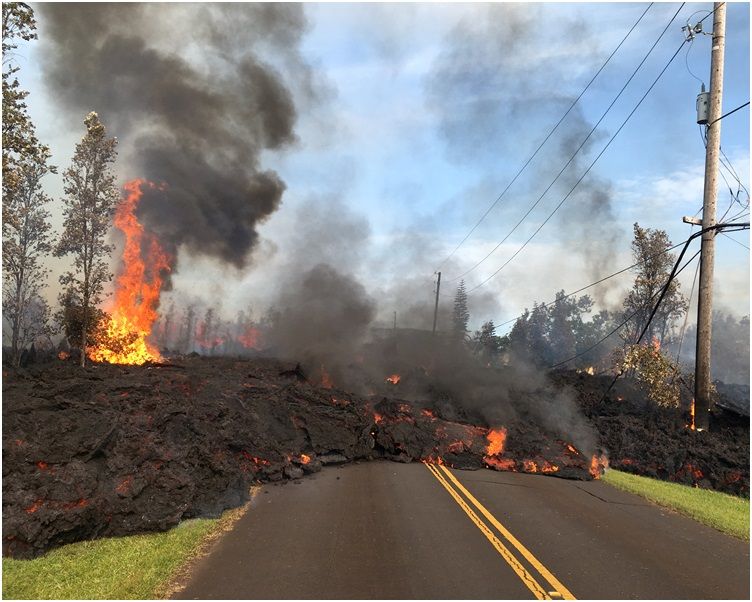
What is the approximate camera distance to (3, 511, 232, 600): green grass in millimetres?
5328

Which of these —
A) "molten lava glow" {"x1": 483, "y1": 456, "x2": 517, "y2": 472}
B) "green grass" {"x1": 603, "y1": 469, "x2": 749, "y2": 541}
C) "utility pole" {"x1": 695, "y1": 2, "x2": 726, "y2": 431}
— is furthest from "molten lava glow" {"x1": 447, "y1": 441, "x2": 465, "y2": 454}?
"utility pole" {"x1": 695, "y1": 2, "x2": 726, "y2": 431}

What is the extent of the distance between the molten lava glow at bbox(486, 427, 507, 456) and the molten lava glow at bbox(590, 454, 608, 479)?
8.78 feet

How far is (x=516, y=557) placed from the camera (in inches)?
260

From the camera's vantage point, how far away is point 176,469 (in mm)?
9008

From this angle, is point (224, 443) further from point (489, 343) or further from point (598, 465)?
point (489, 343)

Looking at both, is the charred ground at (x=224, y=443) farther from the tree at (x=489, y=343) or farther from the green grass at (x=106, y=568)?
the tree at (x=489, y=343)

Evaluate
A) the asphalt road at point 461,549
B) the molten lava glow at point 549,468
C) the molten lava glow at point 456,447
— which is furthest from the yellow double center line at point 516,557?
the molten lava glow at point 456,447

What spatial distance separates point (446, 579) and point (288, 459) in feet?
25.2

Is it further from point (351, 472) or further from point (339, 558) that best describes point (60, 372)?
point (339, 558)

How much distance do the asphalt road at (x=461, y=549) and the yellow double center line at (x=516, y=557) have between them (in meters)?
0.02

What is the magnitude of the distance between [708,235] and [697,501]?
7147 mm

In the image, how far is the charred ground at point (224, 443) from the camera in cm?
740

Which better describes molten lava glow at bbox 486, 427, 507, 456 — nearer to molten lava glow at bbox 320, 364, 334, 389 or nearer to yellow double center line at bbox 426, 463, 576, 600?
yellow double center line at bbox 426, 463, 576, 600

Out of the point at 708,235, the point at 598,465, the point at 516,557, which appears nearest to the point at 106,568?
the point at 516,557
